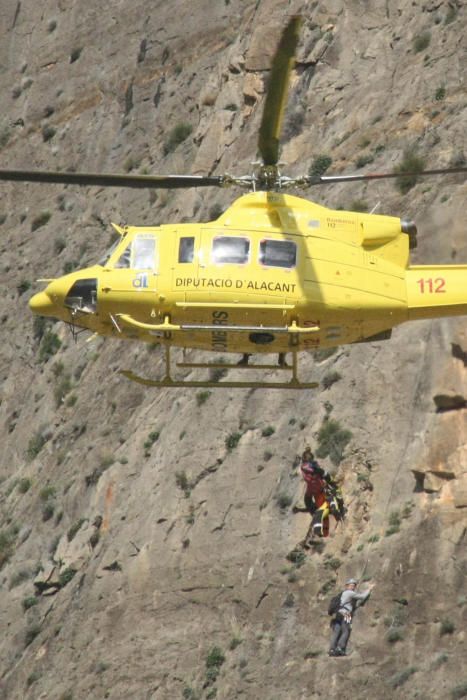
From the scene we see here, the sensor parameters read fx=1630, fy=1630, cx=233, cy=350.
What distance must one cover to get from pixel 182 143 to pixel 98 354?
8.11 metres

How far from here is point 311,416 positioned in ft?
117

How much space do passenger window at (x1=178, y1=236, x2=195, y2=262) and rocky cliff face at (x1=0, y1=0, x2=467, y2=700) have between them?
19.5 feet

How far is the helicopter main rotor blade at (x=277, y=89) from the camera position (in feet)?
73.5

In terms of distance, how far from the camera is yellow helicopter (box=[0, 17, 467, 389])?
82.6 ft

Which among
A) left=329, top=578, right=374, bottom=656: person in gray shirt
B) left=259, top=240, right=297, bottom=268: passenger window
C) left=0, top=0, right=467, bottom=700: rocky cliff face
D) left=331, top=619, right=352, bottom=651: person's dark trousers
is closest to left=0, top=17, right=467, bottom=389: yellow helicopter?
left=259, top=240, right=297, bottom=268: passenger window

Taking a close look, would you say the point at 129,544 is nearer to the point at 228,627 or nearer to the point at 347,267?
the point at 228,627

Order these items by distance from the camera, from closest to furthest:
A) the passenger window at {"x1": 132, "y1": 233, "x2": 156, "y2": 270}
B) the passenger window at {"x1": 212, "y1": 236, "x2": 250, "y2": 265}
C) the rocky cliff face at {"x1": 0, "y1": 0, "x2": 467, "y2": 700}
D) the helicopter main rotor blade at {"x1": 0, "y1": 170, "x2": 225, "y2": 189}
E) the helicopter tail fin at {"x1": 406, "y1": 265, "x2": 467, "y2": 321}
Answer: the helicopter main rotor blade at {"x1": 0, "y1": 170, "x2": 225, "y2": 189}
the passenger window at {"x1": 212, "y1": 236, "x2": 250, "y2": 265}
the passenger window at {"x1": 132, "y1": 233, "x2": 156, "y2": 270}
the helicopter tail fin at {"x1": 406, "y1": 265, "x2": 467, "y2": 321}
the rocky cliff face at {"x1": 0, "y1": 0, "x2": 467, "y2": 700}

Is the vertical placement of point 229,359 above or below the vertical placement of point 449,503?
above

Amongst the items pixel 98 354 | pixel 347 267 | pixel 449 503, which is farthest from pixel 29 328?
pixel 347 267

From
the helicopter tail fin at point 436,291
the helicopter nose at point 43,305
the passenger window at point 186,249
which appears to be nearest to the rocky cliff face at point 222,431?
the helicopter tail fin at point 436,291

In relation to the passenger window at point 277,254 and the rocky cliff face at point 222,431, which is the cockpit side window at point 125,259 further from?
the rocky cliff face at point 222,431

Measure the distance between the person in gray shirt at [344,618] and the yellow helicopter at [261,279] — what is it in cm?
602

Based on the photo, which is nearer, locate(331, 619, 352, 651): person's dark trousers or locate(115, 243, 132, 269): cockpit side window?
locate(115, 243, 132, 269): cockpit side window

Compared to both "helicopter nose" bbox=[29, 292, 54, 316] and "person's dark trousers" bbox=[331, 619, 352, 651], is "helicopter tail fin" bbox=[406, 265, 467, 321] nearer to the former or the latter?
"helicopter nose" bbox=[29, 292, 54, 316]
